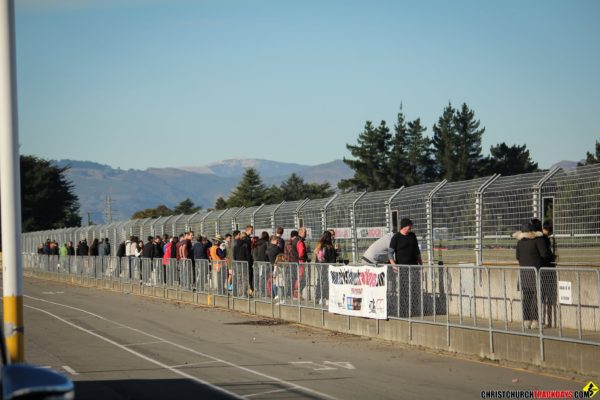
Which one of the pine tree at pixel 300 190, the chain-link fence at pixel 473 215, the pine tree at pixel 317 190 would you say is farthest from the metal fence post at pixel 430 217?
the pine tree at pixel 317 190

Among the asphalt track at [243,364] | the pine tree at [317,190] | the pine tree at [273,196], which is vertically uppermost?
the pine tree at [317,190]

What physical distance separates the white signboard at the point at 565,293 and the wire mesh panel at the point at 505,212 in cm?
386

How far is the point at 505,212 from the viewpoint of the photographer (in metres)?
19.0

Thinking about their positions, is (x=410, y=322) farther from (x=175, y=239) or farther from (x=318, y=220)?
(x=175, y=239)

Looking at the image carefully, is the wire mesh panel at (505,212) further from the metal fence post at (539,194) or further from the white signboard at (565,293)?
the white signboard at (565,293)

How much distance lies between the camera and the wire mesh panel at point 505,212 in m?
18.4

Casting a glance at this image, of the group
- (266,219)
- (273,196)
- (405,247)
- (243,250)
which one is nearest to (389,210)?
Answer: (405,247)

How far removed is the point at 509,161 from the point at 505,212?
104 m

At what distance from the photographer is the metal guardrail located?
14.1 meters

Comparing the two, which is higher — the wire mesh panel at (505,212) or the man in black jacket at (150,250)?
the wire mesh panel at (505,212)

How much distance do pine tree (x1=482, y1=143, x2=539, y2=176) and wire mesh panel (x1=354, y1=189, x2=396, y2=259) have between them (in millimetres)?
95993

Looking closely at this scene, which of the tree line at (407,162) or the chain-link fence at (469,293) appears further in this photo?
the tree line at (407,162)

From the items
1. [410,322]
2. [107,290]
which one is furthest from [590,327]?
[107,290]

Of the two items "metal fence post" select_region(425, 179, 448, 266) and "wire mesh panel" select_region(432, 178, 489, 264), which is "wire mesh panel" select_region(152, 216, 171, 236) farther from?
"wire mesh panel" select_region(432, 178, 489, 264)
